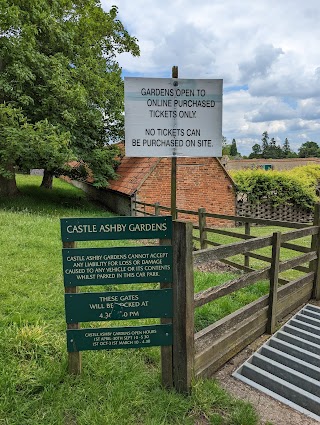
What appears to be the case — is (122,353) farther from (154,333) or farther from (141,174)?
(141,174)

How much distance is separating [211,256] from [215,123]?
49.3 inches

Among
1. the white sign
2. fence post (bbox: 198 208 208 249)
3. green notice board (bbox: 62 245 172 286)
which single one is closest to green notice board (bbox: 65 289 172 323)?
green notice board (bbox: 62 245 172 286)

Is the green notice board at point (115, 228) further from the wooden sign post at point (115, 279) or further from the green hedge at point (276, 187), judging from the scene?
the green hedge at point (276, 187)

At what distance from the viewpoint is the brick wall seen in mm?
14773

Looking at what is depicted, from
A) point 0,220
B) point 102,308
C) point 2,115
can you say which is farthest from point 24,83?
point 102,308

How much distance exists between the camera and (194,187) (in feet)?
51.7

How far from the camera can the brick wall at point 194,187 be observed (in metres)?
14.8

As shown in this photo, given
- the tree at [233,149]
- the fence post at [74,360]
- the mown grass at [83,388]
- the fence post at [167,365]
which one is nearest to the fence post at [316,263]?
the mown grass at [83,388]

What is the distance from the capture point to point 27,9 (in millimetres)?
13008

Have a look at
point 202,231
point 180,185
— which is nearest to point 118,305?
point 202,231

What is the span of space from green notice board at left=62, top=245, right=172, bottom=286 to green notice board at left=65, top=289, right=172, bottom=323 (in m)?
0.11

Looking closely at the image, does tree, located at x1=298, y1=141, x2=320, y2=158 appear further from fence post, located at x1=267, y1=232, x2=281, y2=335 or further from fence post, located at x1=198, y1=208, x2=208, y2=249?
fence post, located at x1=267, y1=232, x2=281, y2=335

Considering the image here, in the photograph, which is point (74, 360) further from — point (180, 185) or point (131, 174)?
point (131, 174)

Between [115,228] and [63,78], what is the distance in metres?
12.2
